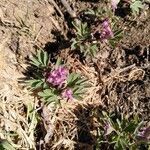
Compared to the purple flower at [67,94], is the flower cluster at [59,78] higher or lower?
higher

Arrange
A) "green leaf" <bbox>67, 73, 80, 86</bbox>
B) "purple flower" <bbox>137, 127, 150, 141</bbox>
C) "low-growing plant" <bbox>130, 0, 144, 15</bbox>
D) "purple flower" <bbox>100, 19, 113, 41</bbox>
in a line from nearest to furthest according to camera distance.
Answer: "purple flower" <bbox>137, 127, 150, 141</bbox>
"green leaf" <bbox>67, 73, 80, 86</bbox>
"purple flower" <bbox>100, 19, 113, 41</bbox>
"low-growing plant" <bbox>130, 0, 144, 15</bbox>

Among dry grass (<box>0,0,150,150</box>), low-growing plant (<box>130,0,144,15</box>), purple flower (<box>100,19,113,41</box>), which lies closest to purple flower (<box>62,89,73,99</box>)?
dry grass (<box>0,0,150,150</box>)

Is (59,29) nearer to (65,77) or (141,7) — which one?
(65,77)

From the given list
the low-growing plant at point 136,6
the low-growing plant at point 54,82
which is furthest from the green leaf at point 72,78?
the low-growing plant at point 136,6

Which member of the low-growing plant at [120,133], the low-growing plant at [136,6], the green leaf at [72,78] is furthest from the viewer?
the low-growing plant at [136,6]

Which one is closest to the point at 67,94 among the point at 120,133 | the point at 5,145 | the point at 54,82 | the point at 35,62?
the point at 54,82

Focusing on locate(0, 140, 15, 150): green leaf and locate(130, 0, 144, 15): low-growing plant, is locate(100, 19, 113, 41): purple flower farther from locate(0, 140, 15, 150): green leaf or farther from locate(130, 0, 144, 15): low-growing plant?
locate(0, 140, 15, 150): green leaf

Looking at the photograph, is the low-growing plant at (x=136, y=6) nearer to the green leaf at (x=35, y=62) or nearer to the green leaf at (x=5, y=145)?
the green leaf at (x=35, y=62)

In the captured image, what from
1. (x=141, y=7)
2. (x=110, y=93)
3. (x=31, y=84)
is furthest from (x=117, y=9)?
(x=31, y=84)
